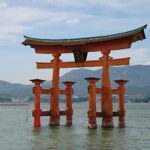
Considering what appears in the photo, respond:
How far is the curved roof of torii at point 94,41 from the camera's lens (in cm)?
2866

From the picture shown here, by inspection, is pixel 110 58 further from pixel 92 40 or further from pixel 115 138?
pixel 115 138

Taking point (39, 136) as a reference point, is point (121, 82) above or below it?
above

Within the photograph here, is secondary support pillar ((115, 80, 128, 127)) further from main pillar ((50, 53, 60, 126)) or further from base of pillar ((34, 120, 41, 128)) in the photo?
base of pillar ((34, 120, 41, 128))

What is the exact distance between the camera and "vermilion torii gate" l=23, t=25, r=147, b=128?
29.0 m

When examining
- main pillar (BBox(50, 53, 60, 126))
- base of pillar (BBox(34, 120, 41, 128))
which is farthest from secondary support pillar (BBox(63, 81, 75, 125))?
base of pillar (BBox(34, 120, 41, 128))

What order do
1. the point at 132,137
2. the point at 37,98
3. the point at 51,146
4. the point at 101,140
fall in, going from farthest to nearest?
1. the point at 37,98
2. the point at 132,137
3. the point at 101,140
4. the point at 51,146

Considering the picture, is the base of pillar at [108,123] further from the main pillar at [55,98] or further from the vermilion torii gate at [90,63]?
the main pillar at [55,98]

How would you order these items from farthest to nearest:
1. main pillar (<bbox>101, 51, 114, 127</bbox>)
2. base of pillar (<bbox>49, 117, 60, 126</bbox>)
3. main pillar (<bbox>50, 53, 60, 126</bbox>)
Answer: base of pillar (<bbox>49, 117, 60, 126</bbox>), main pillar (<bbox>50, 53, 60, 126</bbox>), main pillar (<bbox>101, 51, 114, 127</bbox>)

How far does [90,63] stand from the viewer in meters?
31.5

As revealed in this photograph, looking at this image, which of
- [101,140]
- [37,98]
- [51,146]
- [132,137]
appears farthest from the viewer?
[37,98]

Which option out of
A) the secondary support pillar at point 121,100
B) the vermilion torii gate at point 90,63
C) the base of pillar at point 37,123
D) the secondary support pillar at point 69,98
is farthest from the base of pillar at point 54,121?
→ the secondary support pillar at point 121,100

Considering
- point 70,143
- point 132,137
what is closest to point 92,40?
point 132,137

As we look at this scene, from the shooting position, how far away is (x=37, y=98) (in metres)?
30.4

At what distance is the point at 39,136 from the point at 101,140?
437 centimetres
